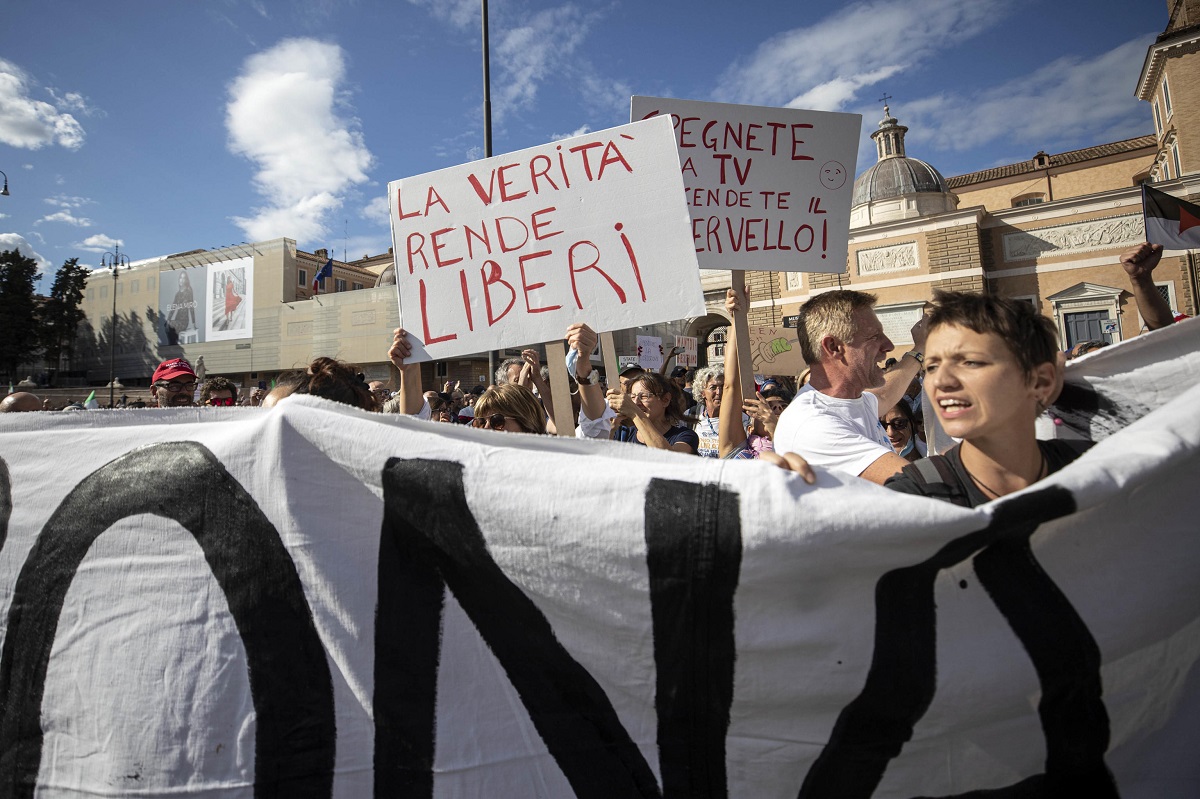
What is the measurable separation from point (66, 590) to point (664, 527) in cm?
141

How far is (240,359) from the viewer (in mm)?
50469

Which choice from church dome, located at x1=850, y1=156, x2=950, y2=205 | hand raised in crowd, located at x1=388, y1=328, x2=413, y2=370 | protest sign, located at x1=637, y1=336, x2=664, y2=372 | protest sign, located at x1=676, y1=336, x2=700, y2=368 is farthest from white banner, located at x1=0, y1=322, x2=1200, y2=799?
church dome, located at x1=850, y1=156, x2=950, y2=205

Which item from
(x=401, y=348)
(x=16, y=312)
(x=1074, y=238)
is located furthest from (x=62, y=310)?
(x=1074, y=238)

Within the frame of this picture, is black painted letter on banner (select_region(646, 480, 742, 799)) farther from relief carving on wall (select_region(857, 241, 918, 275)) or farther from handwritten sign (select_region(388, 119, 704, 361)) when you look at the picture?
relief carving on wall (select_region(857, 241, 918, 275))

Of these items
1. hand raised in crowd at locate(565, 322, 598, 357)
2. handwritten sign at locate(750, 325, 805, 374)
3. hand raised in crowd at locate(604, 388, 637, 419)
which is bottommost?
hand raised in crowd at locate(604, 388, 637, 419)

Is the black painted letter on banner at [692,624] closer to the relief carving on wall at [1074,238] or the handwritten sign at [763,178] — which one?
the handwritten sign at [763,178]

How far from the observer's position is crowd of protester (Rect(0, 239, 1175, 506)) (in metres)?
1.30

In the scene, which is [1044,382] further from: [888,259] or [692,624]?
[888,259]

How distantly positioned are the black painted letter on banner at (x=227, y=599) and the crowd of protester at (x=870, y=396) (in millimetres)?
348

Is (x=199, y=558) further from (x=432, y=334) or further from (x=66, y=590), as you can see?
(x=432, y=334)

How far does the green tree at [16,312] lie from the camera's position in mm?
45188

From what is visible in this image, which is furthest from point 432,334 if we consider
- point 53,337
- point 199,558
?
point 53,337

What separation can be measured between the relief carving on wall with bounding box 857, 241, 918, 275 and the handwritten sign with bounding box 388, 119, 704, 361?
31435mm

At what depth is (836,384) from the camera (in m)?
2.11
